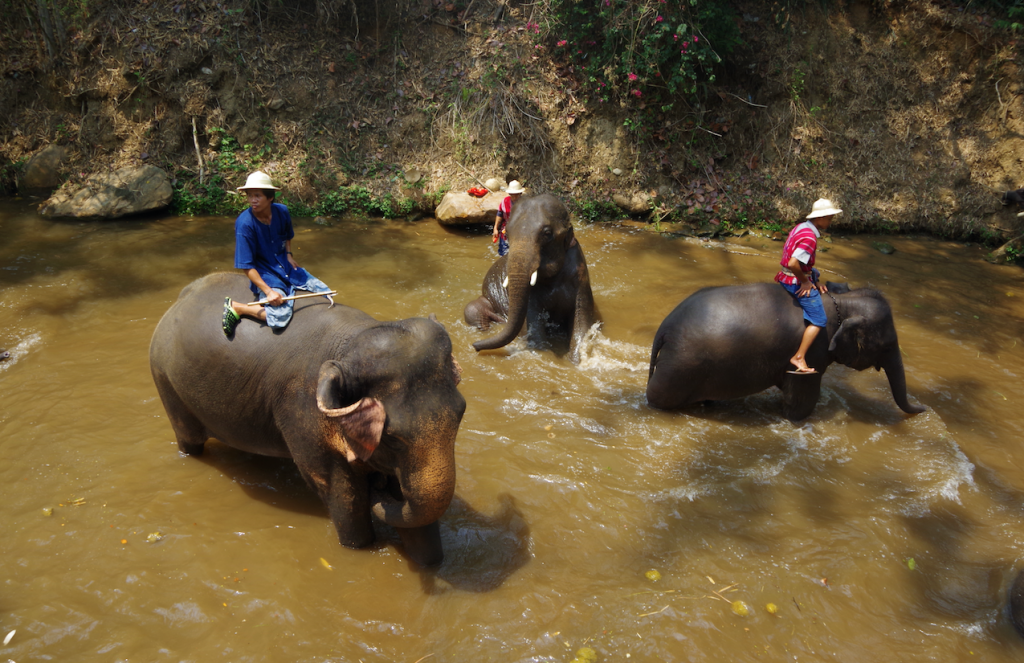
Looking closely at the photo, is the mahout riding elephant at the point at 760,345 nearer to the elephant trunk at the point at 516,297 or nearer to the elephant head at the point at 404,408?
the elephant trunk at the point at 516,297

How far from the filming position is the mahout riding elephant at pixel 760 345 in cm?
545

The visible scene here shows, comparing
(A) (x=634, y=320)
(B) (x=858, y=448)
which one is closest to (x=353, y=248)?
(A) (x=634, y=320)

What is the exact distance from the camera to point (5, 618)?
3473 millimetres

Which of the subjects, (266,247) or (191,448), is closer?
(266,247)

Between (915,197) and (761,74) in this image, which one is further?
(761,74)

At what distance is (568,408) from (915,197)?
9620mm

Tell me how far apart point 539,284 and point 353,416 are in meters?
4.28

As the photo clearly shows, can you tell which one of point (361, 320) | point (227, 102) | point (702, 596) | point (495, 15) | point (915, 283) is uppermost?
point (495, 15)

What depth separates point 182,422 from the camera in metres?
4.64

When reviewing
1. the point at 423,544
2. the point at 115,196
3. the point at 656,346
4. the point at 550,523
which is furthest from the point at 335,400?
the point at 115,196

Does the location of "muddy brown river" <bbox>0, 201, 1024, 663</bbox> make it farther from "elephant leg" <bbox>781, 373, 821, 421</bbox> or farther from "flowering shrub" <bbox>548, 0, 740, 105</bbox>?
"flowering shrub" <bbox>548, 0, 740, 105</bbox>

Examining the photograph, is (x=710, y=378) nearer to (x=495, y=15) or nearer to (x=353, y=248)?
(x=353, y=248)

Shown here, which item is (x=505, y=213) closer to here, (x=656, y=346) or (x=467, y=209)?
(x=656, y=346)

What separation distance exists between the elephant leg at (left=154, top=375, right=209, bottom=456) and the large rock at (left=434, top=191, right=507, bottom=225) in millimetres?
6593
